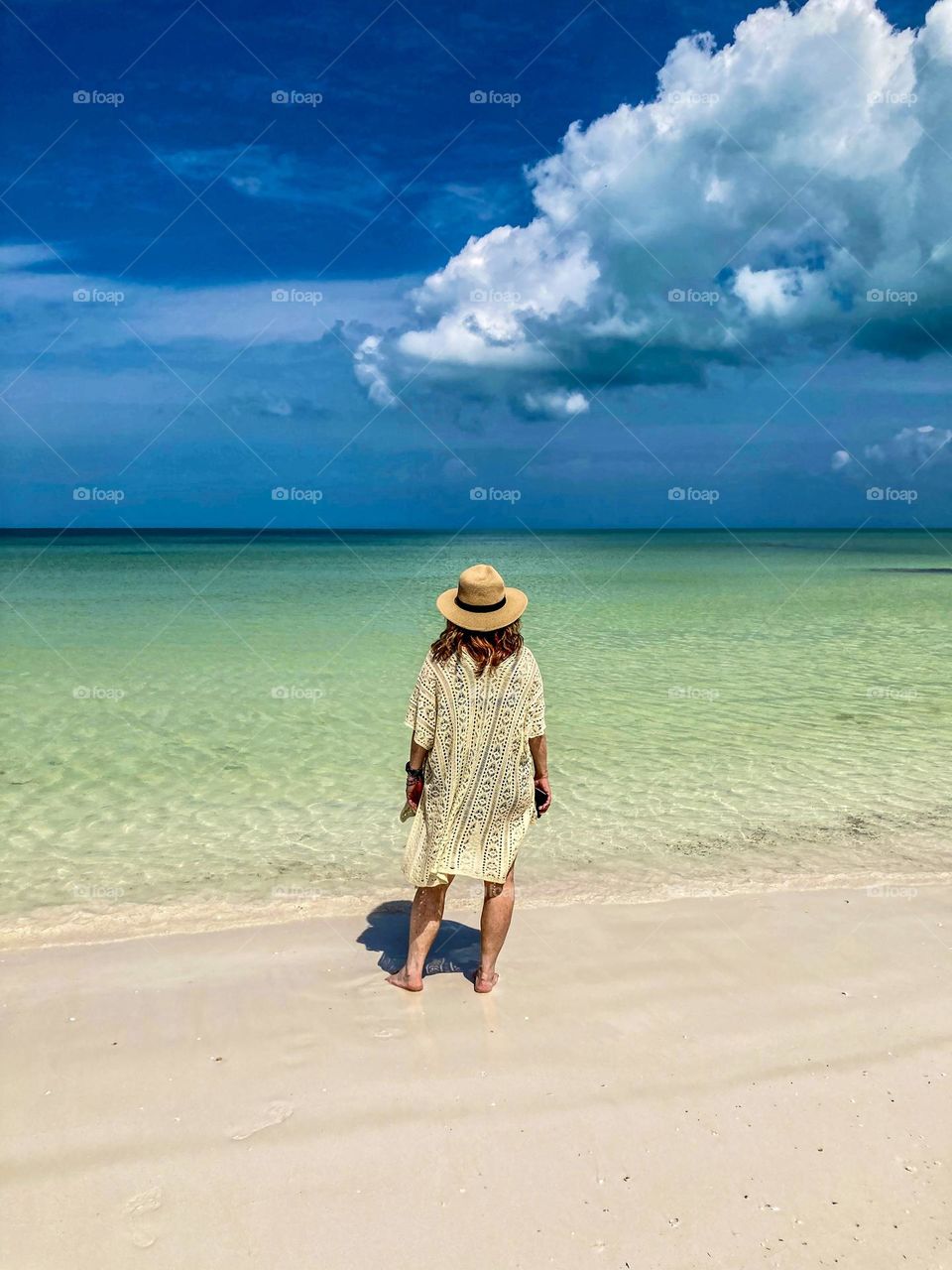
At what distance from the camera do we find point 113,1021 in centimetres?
389

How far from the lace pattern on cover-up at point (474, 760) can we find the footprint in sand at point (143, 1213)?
60.6 inches

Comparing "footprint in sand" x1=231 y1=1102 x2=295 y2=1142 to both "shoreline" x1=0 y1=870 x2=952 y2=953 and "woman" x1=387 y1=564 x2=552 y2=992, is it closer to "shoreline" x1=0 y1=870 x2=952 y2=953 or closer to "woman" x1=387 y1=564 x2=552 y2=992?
"woman" x1=387 y1=564 x2=552 y2=992

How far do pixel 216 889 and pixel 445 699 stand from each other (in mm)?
2703

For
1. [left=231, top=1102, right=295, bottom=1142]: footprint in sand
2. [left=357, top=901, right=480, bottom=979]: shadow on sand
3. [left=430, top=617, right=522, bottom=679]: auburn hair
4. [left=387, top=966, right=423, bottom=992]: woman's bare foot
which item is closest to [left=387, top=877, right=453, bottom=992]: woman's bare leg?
[left=387, top=966, right=423, bottom=992]: woman's bare foot

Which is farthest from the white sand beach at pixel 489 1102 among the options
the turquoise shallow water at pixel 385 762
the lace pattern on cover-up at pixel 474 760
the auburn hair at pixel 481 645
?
the auburn hair at pixel 481 645

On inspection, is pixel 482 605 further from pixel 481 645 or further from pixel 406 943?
pixel 406 943

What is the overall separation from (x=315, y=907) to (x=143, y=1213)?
8.37 feet

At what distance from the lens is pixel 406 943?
480 centimetres

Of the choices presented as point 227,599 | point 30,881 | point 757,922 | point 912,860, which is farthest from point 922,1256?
point 227,599

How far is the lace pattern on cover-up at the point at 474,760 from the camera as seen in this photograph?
3869mm

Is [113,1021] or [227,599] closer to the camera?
[113,1021]

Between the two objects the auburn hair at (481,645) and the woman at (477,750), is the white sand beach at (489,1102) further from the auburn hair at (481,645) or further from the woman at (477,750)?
the auburn hair at (481,645)

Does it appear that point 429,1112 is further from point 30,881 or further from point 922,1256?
point 30,881

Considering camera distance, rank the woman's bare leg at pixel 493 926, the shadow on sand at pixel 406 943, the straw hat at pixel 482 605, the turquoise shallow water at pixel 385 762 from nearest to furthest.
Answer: the straw hat at pixel 482 605
the woman's bare leg at pixel 493 926
the shadow on sand at pixel 406 943
the turquoise shallow water at pixel 385 762
